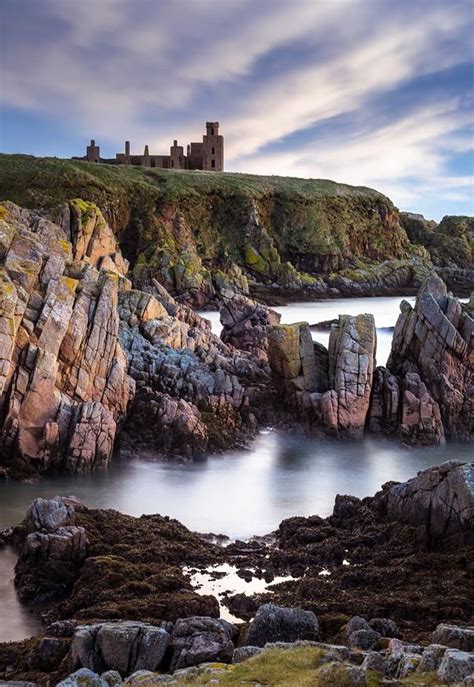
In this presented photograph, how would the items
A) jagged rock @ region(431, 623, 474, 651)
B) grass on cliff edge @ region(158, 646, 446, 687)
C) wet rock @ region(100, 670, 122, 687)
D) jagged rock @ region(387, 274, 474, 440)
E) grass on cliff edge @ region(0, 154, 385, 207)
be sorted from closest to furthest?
grass on cliff edge @ region(158, 646, 446, 687), wet rock @ region(100, 670, 122, 687), jagged rock @ region(431, 623, 474, 651), jagged rock @ region(387, 274, 474, 440), grass on cliff edge @ region(0, 154, 385, 207)

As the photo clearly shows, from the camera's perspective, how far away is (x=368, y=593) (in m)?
21.0

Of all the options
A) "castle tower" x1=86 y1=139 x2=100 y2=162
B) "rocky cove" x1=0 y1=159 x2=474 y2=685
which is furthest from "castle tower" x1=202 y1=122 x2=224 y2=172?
"rocky cove" x1=0 y1=159 x2=474 y2=685

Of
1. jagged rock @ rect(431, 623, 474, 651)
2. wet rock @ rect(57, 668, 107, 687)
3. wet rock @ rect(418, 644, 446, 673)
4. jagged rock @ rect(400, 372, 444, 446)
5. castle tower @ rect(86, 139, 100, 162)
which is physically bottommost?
wet rock @ rect(57, 668, 107, 687)

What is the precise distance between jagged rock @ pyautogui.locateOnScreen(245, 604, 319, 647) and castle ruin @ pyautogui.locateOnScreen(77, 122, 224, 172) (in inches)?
4781

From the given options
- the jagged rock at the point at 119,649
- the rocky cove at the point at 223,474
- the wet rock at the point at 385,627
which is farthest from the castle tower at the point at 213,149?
the jagged rock at the point at 119,649

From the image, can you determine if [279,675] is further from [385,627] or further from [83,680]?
[385,627]

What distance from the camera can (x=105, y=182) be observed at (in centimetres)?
11250

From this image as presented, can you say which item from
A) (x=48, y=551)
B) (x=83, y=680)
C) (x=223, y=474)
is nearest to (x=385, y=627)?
(x=83, y=680)

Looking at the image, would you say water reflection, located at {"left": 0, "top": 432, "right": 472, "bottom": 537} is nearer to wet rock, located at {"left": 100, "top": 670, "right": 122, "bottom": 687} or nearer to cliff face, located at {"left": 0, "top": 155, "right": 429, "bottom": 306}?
wet rock, located at {"left": 100, "top": 670, "right": 122, "bottom": 687}

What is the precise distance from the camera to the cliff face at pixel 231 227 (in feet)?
328

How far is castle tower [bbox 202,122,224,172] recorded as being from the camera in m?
138

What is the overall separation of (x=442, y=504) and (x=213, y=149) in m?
121

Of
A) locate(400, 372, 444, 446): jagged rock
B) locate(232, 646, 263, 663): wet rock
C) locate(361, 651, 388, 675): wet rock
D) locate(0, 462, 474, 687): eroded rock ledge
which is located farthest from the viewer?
locate(400, 372, 444, 446): jagged rock

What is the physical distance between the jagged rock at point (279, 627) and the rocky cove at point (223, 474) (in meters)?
0.04
